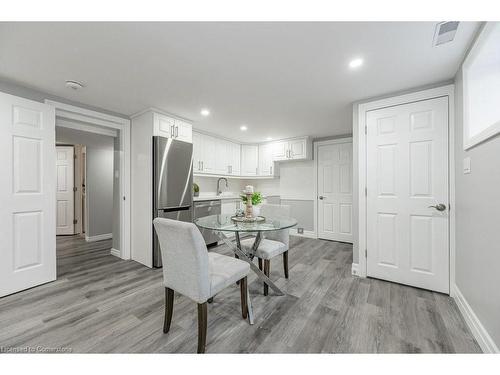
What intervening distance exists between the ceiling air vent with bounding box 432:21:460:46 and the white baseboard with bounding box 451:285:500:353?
213cm

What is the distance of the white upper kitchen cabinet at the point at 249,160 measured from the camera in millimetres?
5105

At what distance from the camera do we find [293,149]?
15.0ft

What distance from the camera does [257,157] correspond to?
5.12 metres

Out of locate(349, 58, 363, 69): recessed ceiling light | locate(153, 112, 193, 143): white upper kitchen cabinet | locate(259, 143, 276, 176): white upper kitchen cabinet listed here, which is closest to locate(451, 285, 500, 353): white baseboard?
locate(349, 58, 363, 69): recessed ceiling light

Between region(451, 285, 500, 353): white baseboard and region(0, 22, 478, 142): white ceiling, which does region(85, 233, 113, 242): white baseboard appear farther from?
region(451, 285, 500, 353): white baseboard

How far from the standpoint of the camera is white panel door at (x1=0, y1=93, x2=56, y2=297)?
2080 millimetres

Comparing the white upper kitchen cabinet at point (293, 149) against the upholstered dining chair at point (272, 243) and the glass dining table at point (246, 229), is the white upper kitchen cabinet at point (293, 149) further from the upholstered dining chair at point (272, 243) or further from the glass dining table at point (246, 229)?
the glass dining table at point (246, 229)

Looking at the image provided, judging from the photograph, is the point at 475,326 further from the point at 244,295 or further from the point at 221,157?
the point at 221,157

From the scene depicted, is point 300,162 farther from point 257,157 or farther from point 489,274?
point 489,274

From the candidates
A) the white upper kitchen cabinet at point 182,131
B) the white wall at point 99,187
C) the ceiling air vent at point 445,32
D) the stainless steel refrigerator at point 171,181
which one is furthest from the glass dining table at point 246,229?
the white wall at point 99,187

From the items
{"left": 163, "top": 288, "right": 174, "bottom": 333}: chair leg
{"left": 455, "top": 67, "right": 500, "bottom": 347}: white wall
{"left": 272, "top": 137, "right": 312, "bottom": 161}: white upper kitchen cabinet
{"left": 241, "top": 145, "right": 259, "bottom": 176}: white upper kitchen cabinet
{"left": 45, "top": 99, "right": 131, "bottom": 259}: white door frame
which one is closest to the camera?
{"left": 455, "top": 67, "right": 500, "bottom": 347}: white wall

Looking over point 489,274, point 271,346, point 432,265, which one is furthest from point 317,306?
point 432,265

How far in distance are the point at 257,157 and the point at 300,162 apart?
1.09m

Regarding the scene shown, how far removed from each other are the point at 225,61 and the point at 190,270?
5.78ft
